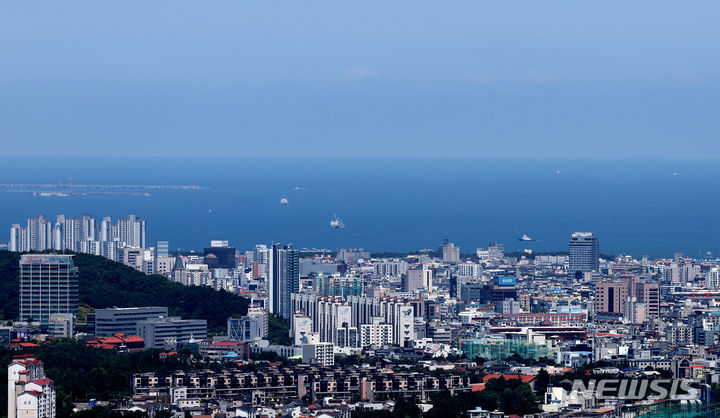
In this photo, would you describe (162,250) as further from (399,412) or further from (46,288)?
(399,412)

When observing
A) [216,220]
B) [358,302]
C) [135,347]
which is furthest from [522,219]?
[135,347]

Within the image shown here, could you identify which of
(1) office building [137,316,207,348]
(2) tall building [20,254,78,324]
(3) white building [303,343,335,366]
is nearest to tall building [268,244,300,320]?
(2) tall building [20,254,78,324]

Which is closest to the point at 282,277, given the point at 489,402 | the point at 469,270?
the point at 469,270

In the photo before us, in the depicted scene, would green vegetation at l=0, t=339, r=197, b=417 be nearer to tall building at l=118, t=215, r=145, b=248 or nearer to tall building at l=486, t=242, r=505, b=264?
tall building at l=486, t=242, r=505, b=264

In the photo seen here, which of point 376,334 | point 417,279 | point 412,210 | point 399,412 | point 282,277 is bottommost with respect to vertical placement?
point 399,412

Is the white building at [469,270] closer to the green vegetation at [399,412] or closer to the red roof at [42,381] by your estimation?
the green vegetation at [399,412]

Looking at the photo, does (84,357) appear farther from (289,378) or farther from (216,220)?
(216,220)

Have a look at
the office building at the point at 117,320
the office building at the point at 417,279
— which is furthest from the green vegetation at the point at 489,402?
the office building at the point at 417,279
